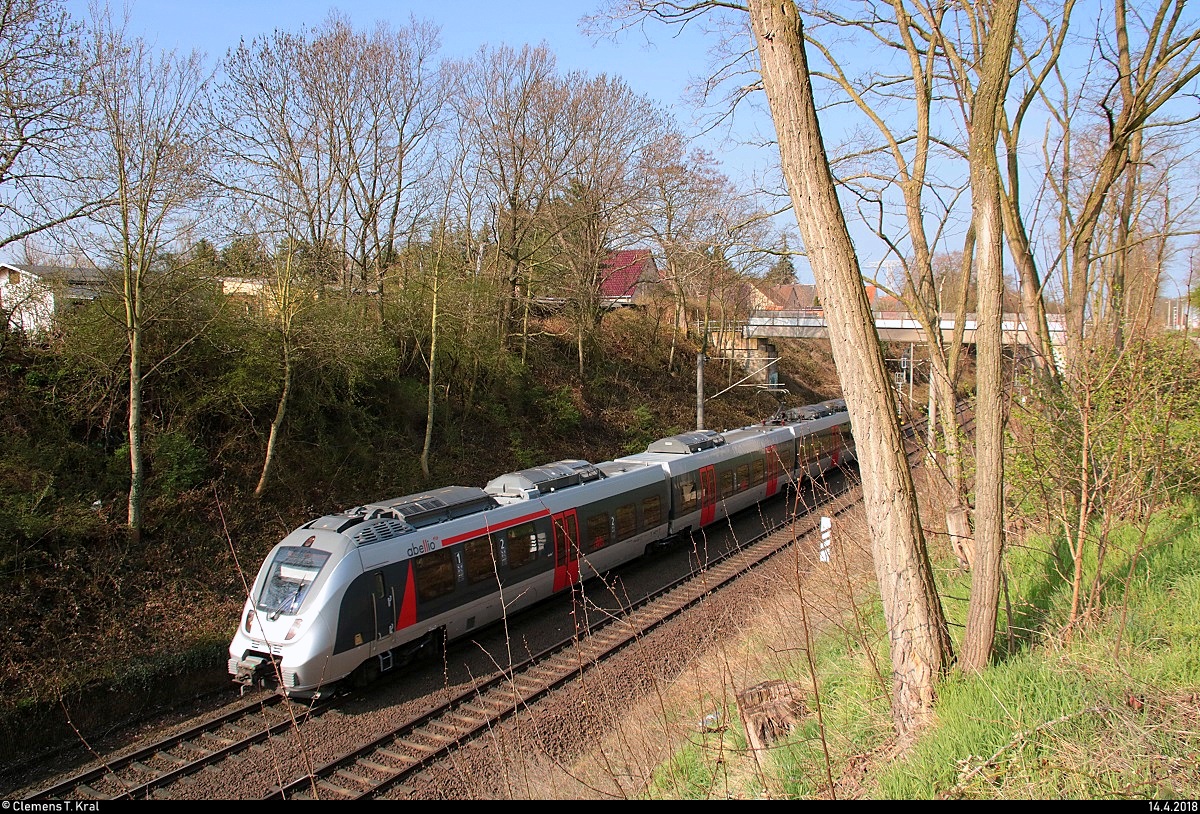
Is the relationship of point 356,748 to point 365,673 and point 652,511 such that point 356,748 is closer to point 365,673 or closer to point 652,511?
point 365,673

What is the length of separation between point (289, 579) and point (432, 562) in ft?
6.02

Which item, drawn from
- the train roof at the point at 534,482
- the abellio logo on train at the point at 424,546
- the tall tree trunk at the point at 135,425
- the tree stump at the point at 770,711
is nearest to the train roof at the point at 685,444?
the train roof at the point at 534,482

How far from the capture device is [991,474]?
16.5 ft

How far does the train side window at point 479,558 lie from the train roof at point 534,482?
1.26 meters

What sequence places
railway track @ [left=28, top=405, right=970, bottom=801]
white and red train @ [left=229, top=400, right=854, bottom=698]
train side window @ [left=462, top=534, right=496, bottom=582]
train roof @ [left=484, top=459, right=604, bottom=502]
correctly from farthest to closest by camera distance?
train roof @ [left=484, top=459, right=604, bottom=502], train side window @ [left=462, top=534, right=496, bottom=582], white and red train @ [left=229, top=400, right=854, bottom=698], railway track @ [left=28, top=405, right=970, bottom=801]

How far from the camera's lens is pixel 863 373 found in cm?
496

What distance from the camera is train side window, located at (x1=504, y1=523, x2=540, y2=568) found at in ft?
37.4

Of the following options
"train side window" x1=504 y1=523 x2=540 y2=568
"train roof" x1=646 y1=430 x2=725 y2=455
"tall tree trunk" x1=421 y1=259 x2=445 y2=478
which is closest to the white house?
"tall tree trunk" x1=421 y1=259 x2=445 y2=478

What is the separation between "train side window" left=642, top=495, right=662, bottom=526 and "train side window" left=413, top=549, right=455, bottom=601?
515 centimetres

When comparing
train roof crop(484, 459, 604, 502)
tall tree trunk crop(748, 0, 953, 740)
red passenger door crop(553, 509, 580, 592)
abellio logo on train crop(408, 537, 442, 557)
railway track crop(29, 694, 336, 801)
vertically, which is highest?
tall tree trunk crop(748, 0, 953, 740)

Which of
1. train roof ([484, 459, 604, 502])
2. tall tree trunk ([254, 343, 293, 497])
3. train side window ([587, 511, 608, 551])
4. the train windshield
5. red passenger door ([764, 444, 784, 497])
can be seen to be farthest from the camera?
red passenger door ([764, 444, 784, 497])

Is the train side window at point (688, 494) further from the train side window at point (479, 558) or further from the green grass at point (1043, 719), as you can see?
the green grass at point (1043, 719)

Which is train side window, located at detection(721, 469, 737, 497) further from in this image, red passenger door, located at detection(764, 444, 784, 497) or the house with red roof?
the house with red roof

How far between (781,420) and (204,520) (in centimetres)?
1573
